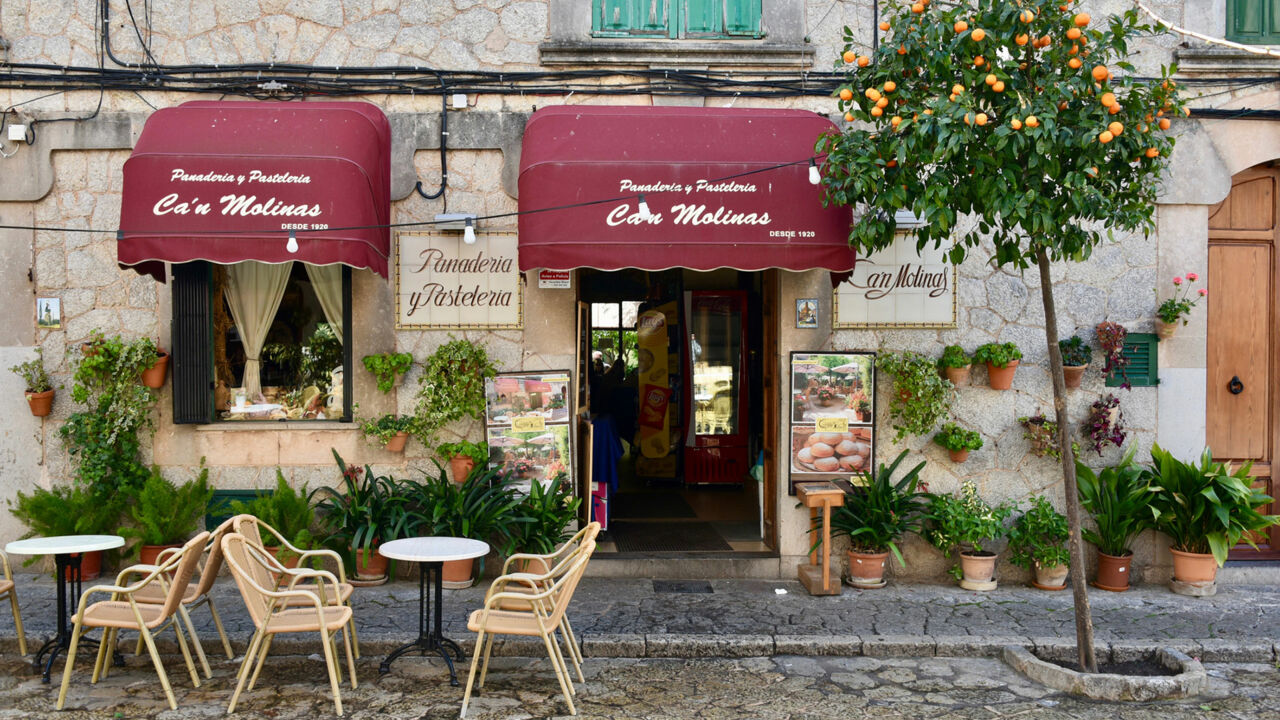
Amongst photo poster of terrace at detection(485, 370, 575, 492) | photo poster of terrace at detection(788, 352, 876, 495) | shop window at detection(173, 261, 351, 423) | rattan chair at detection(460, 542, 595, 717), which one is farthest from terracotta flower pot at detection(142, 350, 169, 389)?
photo poster of terrace at detection(788, 352, 876, 495)

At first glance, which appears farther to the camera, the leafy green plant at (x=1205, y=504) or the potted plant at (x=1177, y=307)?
the potted plant at (x=1177, y=307)

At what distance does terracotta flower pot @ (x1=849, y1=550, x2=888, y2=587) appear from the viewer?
24.8 ft

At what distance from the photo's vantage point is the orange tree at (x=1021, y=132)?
548 cm

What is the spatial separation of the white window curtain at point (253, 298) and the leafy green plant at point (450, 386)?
4.82 feet

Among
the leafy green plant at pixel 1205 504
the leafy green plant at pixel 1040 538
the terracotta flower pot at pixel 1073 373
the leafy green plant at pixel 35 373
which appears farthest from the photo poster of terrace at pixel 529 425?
the leafy green plant at pixel 1205 504

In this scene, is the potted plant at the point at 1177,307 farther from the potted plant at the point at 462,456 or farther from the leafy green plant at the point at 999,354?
the potted plant at the point at 462,456

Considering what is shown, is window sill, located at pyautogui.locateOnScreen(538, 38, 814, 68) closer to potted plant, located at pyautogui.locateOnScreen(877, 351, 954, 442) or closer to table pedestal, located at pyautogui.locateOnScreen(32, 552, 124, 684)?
Result: potted plant, located at pyautogui.locateOnScreen(877, 351, 954, 442)

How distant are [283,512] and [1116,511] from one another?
22.0 feet

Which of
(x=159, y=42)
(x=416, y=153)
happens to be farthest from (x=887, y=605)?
(x=159, y=42)

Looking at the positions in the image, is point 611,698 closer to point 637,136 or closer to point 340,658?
point 340,658

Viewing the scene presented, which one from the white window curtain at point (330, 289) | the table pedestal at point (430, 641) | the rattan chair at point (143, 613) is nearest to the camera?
the rattan chair at point (143, 613)

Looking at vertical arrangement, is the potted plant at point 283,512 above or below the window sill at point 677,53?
below

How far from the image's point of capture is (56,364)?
7746mm

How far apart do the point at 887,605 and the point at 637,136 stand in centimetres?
409
